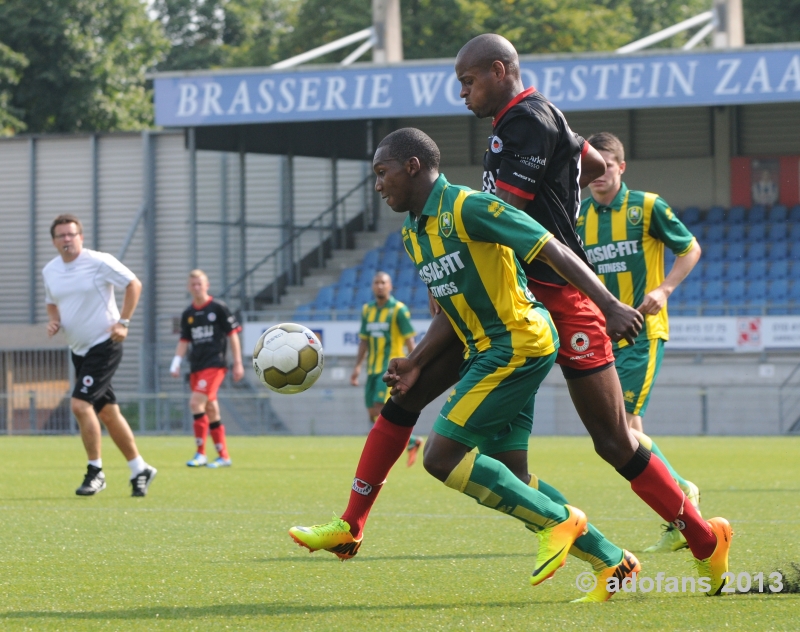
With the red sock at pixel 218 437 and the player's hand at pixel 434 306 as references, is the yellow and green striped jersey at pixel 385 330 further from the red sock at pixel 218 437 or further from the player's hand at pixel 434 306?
the player's hand at pixel 434 306

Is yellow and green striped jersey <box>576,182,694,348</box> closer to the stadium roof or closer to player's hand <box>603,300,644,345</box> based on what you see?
player's hand <box>603,300,644,345</box>

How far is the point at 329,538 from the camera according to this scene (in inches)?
199

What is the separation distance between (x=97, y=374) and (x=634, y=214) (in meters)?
4.23

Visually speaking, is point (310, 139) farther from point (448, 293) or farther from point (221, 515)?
point (448, 293)

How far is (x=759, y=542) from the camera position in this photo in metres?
6.50

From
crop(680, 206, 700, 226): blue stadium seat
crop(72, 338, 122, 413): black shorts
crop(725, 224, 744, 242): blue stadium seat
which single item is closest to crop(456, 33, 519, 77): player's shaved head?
crop(72, 338, 122, 413): black shorts

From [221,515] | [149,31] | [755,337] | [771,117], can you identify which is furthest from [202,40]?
[221,515]

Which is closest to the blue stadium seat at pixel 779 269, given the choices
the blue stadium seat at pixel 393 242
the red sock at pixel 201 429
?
the blue stadium seat at pixel 393 242

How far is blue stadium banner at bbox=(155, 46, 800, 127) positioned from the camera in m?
21.2

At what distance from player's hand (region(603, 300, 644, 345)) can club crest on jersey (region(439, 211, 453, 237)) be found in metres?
0.69

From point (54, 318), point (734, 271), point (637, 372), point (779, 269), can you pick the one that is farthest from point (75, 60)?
point (637, 372)

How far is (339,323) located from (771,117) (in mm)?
10877

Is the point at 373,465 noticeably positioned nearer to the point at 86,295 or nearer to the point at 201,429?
the point at 86,295

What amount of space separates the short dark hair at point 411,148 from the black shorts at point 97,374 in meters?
4.77
